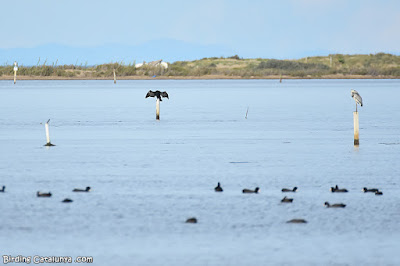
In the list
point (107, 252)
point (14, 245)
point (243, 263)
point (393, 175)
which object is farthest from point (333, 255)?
point (393, 175)

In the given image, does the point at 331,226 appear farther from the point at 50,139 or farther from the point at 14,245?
the point at 50,139

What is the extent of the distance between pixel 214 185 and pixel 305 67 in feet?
430

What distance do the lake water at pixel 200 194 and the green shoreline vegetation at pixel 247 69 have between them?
9785cm

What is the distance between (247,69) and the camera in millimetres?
152250

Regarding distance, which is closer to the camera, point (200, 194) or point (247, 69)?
point (200, 194)

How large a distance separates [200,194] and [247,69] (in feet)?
431

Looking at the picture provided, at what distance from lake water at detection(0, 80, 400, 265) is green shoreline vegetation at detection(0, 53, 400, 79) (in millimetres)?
97853

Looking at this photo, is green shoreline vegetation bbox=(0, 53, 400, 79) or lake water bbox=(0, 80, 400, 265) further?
green shoreline vegetation bbox=(0, 53, 400, 79)

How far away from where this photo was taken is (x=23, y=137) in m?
37.8

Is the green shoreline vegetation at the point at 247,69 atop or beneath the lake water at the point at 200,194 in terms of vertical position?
beneath

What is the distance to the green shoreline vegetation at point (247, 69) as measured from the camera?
142050 mm

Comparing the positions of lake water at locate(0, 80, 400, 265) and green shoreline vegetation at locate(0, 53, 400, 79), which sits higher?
lake water at locate(0, 80, 400, 265)

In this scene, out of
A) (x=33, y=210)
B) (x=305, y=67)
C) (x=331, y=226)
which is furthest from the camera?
(x=305, y=67)

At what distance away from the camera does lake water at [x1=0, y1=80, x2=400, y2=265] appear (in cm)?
1606
